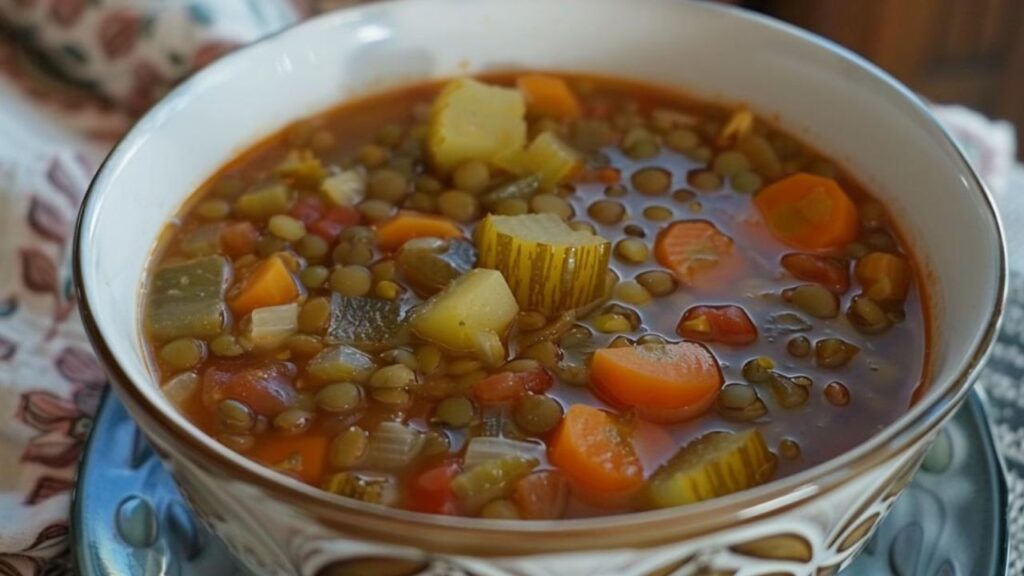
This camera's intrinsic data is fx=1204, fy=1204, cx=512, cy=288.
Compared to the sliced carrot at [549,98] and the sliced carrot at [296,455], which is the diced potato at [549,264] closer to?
the sliced carrot at [296,455]

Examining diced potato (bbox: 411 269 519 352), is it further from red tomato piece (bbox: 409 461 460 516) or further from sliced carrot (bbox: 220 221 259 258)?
sliced carrot (bbox: 220 221 259 258)

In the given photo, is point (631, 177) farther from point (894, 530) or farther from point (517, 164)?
point (894, 530)

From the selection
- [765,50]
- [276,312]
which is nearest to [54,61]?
[276,312]

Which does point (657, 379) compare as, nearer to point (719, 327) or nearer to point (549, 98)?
point (719, 327)

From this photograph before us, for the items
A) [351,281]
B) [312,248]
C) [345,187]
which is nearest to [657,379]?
[351,281]

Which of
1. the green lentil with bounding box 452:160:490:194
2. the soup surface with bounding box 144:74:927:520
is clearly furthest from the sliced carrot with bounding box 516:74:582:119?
the green lentil with bounding box 452:160:490:194
